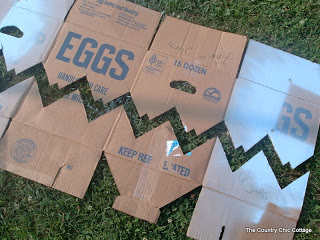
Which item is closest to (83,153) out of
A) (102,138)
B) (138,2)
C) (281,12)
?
(102,138)

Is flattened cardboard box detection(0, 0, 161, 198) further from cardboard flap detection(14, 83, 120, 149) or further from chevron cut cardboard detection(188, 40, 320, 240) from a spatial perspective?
chevron cut cardboard detection(188, 40, 320, 240)

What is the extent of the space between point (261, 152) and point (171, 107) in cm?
56

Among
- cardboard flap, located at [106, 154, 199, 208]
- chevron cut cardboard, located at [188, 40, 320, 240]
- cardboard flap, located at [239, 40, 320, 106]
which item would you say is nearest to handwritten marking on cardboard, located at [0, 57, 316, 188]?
chevron cut cardboard, located at [188, 40, 320, 240]

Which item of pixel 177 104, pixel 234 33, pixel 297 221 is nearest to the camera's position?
pixel 297 221

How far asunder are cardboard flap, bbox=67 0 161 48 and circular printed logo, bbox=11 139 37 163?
81 centimetres

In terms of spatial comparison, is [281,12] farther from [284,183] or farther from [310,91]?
[284,183]

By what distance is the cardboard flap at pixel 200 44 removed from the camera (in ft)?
5.91

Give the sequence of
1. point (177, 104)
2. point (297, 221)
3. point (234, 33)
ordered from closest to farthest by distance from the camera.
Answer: point (297, 221) → point (177, 104) → point (234, 33)

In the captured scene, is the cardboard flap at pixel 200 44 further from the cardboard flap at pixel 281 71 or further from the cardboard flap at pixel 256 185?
the cardboard flap at pixel 256 185

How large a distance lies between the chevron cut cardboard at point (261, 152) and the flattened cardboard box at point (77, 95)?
64cm

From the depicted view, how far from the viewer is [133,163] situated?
160cm

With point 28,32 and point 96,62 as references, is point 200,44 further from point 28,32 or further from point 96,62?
point 28,32

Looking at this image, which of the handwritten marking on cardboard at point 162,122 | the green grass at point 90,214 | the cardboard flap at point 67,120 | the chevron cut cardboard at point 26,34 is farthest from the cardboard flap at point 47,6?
the green grass at point 90,214

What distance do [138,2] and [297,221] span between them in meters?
1.68
